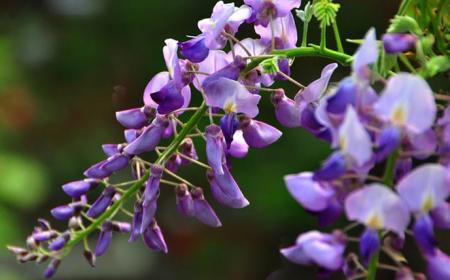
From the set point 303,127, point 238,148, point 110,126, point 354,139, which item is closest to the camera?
point 354,139

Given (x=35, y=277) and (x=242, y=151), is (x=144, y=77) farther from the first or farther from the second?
(x=242, y=151)

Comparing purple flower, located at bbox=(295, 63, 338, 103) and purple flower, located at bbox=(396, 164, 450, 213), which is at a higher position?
purple flower, located at bbox=(396, 164, 450, 213)

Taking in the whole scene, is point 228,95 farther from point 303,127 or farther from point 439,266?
point 439,266

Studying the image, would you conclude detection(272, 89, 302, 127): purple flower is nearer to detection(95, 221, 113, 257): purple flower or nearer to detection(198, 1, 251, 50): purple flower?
detection(198, 1, 251, 50): purple flower

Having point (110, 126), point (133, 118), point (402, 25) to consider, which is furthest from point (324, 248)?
point (110, 126)

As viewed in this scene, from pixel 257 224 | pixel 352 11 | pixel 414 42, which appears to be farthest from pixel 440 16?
pixel 257 224

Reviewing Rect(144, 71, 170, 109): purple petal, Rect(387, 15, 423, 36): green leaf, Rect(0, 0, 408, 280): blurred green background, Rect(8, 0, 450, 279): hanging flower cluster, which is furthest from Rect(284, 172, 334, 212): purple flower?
Rect(0, 0, 408, 280): blurred green background
